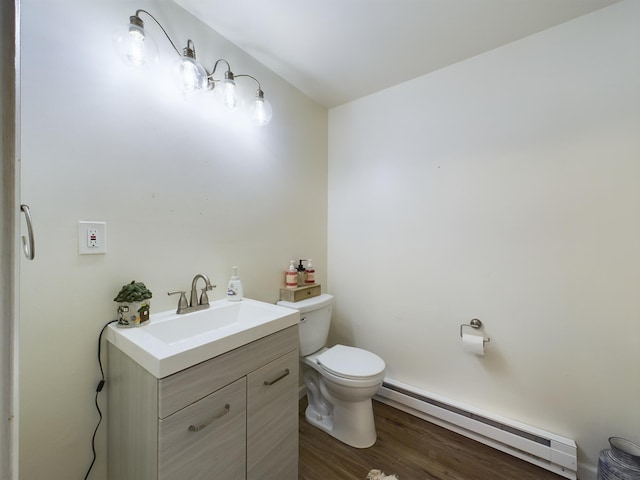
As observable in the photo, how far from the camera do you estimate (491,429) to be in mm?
1513

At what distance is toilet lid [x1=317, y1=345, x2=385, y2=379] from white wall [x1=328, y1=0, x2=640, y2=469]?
1.26 feet

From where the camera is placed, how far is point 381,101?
202 centimetres

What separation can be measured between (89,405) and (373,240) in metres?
1.80

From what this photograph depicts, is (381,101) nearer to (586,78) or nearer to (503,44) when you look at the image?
(503,44)

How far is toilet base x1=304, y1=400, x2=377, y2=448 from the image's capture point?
1.55m

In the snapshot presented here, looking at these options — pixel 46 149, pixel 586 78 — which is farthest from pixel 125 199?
pixel 586 78

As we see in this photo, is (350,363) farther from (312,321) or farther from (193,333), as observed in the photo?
(193,333)

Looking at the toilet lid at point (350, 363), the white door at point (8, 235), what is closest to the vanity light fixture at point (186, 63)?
the white door at point (8, 235)

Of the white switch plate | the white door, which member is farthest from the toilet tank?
the white door

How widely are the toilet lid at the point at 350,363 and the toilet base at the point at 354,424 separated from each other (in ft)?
0.73

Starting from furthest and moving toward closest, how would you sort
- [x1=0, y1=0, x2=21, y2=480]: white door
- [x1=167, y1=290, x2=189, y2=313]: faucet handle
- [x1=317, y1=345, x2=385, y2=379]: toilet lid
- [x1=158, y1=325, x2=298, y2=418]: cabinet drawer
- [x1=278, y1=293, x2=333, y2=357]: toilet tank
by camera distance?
[x1=278, y1=293, x2=333, y2=357]: toilet tank → [x1=317, y1=345, x2=385, y2=379]: toilet lid → [x1=167, y1=290, x2=189, y2=313]: faucet handle → [x1=158, y1=325, x2=298, y2=418]: cabinet drawer → [x1=0, y1=0, x2=21, y2=480]: white door

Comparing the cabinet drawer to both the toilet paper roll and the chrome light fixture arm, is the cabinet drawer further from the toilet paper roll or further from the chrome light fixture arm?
the chrome light fixture arm

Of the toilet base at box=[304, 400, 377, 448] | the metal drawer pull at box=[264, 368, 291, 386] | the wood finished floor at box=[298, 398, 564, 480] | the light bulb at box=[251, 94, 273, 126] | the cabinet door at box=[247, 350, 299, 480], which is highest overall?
the light bulb at box=[251, 94, 273, 126]

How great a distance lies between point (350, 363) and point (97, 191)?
60.9 inches
